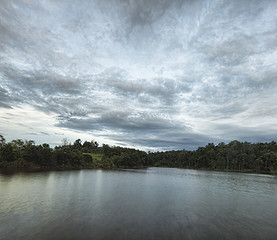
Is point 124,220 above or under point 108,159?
under

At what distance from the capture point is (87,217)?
18.1m

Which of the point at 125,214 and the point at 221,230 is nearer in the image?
the point at 221,230

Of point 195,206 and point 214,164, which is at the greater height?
point 214,164

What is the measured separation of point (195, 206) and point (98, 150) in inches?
6779

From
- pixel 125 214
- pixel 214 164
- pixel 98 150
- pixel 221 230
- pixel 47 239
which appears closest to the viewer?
pixel 47 239

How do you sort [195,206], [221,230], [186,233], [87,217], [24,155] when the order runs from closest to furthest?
[186,233] < [221,230] < [87,217] < [195,206] < [24,155]

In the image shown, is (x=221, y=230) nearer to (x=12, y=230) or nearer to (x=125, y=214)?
(x=125, y=214)

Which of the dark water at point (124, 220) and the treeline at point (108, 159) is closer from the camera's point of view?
the dark water at point (124, 220)

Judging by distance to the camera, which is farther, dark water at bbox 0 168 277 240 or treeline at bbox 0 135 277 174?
treeline at bbox 0 135 277 174

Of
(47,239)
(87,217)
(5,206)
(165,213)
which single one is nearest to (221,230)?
(165,213)

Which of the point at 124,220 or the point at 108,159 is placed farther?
the point at 108,159

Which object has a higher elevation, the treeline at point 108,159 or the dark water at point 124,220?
the treeline at point 108,159

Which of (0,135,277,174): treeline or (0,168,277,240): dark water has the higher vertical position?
(0,135,277,174): treeline

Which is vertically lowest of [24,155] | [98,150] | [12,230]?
[12,230]
